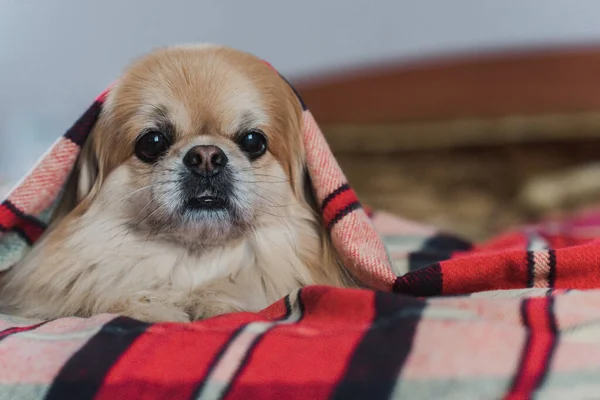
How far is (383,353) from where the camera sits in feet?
2.38

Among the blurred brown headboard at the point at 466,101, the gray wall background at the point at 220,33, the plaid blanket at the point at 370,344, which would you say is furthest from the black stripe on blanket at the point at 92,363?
the gray wall background at the point at 220,33

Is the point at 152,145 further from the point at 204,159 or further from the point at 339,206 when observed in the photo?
the point at 339,206

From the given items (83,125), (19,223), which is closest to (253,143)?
(83,125)

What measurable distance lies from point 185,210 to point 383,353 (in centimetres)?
45

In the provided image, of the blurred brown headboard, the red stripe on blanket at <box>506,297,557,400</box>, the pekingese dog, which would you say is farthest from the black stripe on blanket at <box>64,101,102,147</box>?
the blurred brown headboard

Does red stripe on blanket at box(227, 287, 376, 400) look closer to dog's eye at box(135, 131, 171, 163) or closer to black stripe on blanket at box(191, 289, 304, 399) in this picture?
black stripe on blanket at box(191, 289, 304, 399)

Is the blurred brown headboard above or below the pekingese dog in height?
below

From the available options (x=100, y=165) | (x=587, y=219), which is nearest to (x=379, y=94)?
(x=587, y=219)

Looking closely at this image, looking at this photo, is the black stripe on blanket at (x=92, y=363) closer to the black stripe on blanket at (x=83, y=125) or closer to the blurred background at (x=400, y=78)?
the black stripe on blanket at (x=83, y=125)

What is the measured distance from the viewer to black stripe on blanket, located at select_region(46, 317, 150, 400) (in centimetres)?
73

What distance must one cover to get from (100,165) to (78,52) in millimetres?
1886

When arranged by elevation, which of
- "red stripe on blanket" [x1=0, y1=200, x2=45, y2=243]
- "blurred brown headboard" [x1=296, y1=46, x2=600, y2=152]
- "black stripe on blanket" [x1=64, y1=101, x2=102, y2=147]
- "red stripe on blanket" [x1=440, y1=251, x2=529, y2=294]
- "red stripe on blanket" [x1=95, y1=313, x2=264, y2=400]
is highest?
"black stripe on blanket" [x1=64, y1=101, x2=102, y2=147]

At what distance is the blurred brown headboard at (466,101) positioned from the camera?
261 centimetres

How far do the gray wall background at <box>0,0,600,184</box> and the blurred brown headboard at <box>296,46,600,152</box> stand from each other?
0.38 ft
